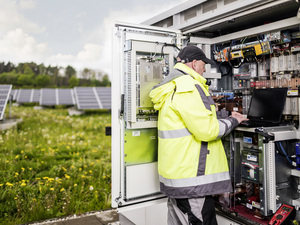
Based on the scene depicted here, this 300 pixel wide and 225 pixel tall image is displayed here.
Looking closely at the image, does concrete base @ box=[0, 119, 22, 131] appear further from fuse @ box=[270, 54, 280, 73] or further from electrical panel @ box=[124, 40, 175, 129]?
fuse @ box=[270, 54, 280, 73]

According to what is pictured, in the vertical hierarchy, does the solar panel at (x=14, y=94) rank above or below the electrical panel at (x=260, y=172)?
above

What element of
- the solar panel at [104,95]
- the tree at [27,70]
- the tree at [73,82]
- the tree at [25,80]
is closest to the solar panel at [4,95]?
the tree at [25,80]

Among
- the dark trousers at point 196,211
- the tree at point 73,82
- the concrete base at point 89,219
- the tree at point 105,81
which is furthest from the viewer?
the tree at point 105,81

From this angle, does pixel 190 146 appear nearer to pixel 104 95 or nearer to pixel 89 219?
pixel 89 219

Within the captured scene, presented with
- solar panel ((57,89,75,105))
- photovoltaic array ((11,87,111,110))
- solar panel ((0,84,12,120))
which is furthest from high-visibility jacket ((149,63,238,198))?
solar panel ((57,89,75,105))

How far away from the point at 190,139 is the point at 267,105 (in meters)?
1.04

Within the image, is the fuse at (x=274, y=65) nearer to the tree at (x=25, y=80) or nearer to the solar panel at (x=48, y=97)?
the tree at (x=25, y=80)

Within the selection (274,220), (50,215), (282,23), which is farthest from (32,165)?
(282,23)

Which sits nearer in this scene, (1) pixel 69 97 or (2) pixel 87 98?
(1) pixel 69 97

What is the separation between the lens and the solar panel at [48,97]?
21.4 ft

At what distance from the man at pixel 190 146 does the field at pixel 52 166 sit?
2.83 m

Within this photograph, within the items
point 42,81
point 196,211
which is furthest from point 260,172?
point 42,81

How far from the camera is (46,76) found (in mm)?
6379

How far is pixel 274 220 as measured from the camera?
204cm
